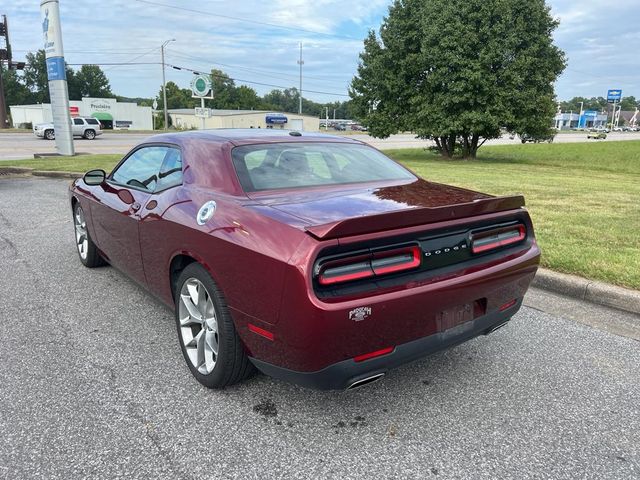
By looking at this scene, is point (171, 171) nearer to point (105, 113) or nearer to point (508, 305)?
point (508, 305)

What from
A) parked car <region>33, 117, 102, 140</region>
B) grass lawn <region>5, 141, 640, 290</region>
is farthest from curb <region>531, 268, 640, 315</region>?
parked car <region>33, 117, 102, 140</region>

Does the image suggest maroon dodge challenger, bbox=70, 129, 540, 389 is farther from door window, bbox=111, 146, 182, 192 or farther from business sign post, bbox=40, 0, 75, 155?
business sign post, bbox=40, 0, 75, 155

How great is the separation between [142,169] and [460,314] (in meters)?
2.75

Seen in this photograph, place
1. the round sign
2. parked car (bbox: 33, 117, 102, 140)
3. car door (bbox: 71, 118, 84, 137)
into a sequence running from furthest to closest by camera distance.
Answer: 1. car door (bbox: 71, 118, 84, 137)
2. parked car (bbox: 33, 117, 102, 140)
3. the round sign

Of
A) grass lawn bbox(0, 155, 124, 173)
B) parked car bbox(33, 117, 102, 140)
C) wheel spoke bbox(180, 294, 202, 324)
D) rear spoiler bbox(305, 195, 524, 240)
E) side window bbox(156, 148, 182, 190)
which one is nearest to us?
rear spoiler bbox(305, 195, 524, 240)

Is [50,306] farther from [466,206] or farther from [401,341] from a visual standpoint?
[466,206]

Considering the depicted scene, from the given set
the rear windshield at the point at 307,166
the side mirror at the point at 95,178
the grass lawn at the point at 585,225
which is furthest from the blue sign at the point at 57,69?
the rear windshield at the point at 307,166

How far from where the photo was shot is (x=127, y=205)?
3799 mm

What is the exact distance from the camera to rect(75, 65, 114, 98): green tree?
102625mm

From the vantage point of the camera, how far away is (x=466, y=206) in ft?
8.73

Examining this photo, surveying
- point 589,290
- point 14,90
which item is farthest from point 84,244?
point 14,90

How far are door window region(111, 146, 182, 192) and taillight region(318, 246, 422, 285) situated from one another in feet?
5.54

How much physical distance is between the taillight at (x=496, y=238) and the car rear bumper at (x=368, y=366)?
0.42 meters

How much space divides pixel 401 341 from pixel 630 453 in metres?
1.22
